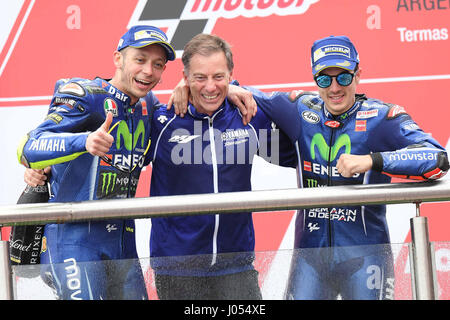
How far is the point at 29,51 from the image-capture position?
319cm

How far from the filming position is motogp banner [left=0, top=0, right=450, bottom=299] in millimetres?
2988

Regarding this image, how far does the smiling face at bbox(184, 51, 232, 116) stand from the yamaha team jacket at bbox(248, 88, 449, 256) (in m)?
0.23

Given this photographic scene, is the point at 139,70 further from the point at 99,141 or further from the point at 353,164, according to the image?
the point at 353,164

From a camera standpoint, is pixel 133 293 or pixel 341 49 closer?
pixel 133 293

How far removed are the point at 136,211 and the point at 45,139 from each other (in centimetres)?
54

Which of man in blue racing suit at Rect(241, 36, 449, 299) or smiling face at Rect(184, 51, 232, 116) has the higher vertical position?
smiling face at Rect(184, 51, 232, 116)

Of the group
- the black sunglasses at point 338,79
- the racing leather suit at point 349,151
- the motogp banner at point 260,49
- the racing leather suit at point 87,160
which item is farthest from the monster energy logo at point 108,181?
the motogp banner at point 260,49

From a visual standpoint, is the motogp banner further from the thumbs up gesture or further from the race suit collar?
the thumbs up gesture

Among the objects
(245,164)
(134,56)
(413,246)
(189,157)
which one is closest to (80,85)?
(134,56)

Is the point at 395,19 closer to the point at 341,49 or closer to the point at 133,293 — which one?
the point at 341,49

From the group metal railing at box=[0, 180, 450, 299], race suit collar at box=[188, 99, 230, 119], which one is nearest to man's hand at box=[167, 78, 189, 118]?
race suit collar at box=[188, 99, 230, 119]

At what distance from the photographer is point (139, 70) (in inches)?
75.3

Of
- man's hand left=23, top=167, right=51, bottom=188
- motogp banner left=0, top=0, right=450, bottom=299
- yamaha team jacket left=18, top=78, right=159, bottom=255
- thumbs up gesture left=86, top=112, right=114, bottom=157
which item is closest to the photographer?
thumbs up gesture left=86, top=112, right=114, bottom=157

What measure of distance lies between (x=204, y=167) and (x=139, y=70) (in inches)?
14.2
